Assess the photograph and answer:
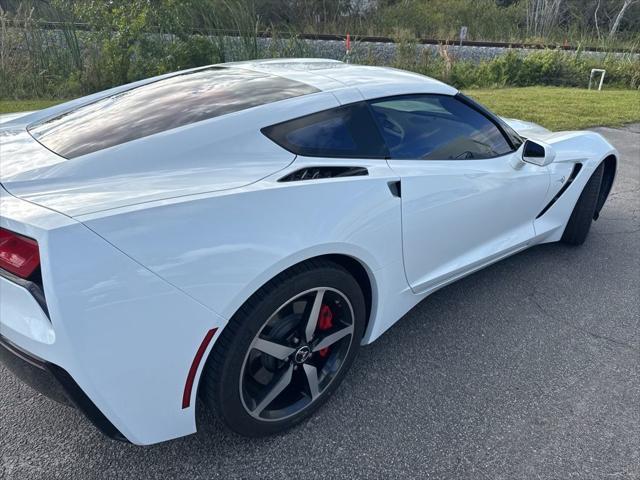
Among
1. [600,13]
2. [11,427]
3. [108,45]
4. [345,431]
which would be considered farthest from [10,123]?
[600,13]

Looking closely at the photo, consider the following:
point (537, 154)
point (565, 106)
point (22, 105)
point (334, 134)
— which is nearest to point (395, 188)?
point (334, 134)

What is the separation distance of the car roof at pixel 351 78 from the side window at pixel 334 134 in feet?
0.51

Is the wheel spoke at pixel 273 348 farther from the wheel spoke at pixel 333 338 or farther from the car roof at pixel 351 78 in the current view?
the car roof at pixel 351 78

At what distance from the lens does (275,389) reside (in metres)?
2.14

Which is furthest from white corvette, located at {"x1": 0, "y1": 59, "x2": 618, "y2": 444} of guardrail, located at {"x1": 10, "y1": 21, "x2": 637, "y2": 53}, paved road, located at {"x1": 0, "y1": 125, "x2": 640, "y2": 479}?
guardrail, located at {"x1": 10, "y1": 21, "x2": 637, "y2": 53}

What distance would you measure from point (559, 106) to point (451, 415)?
29.2ft

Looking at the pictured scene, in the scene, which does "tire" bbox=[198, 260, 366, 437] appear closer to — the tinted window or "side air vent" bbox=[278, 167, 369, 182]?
"side air vent" bbox=[278, 167, 369, 182]

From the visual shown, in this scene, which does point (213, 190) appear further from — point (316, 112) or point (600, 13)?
point (600, 13)

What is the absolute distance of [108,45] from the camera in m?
9.30

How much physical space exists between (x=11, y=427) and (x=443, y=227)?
2219mm

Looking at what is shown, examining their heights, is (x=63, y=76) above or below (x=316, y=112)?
below

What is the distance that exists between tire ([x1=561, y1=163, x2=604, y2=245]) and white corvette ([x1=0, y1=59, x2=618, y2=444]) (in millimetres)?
911

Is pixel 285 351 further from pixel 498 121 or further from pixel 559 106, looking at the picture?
pixel 559 106

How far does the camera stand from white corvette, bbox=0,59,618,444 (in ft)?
5.25
